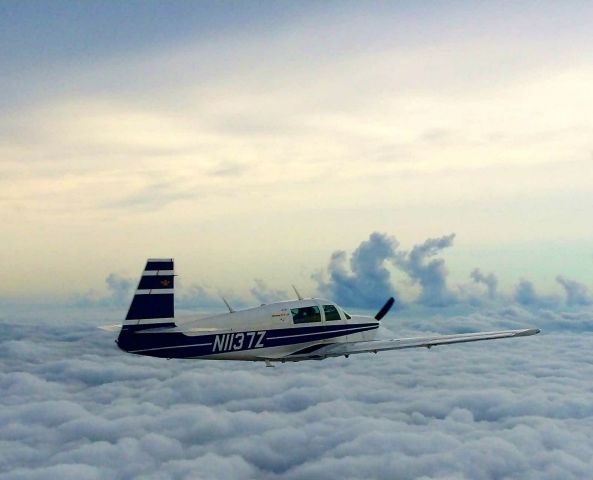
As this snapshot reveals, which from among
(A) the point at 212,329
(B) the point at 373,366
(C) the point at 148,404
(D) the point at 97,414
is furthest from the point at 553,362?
(A) the point at 212,329

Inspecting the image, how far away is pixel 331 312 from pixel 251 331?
16.0 ft

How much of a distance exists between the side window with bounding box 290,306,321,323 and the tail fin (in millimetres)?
6434

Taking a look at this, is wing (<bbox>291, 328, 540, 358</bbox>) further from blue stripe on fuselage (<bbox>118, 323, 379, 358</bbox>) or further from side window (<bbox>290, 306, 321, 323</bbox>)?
side window (<bbox>290, 306, 321, 323</bbox>)

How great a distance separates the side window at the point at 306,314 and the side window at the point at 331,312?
467 millimetres

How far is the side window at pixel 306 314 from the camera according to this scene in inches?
1155

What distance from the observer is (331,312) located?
30.6 meters

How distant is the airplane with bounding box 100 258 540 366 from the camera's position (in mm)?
25469

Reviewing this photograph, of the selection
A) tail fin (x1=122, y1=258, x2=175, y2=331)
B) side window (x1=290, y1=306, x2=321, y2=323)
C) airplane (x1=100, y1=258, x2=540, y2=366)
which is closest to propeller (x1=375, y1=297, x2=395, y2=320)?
airplane (x1=100, y1=258, x2=540, y2=366)

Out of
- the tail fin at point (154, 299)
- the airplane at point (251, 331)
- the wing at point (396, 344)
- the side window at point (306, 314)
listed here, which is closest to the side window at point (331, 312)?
the airplane at point (251, 331)

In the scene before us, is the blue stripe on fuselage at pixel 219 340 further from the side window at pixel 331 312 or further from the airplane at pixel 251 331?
the side window at pixel 331 312

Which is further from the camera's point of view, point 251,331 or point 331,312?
point 331,312

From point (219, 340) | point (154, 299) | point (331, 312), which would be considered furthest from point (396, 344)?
point (154, 299)

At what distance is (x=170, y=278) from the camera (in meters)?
25.9

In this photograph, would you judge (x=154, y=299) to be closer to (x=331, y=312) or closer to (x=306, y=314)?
(x=306, y=314)
